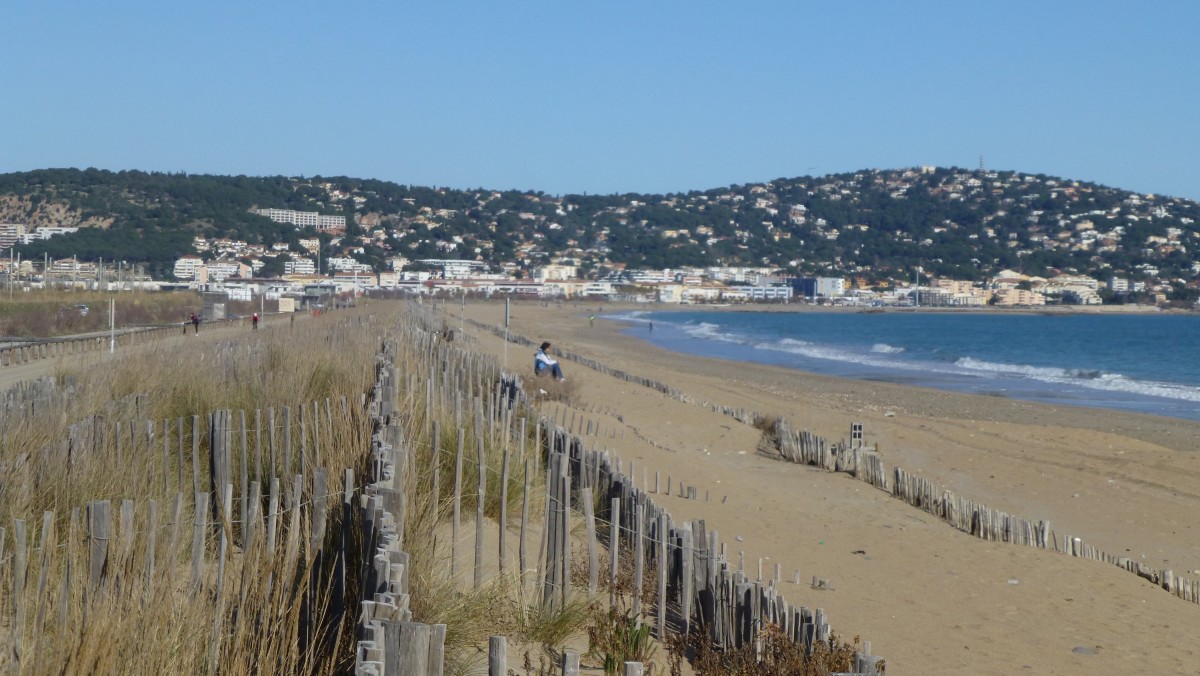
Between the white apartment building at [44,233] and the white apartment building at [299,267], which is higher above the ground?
the white apartment building at [44,233]

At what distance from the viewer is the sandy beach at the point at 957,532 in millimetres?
6301

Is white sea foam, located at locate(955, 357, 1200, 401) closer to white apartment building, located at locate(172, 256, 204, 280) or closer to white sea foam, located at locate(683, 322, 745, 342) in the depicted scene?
white sea foam, located at locate(683, 322, 745, 342)

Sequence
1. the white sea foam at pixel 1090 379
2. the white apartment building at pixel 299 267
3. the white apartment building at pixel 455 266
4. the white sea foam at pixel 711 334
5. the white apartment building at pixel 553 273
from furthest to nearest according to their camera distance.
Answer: the white apartment building at pixel 553 273
the white apartment building at pixel 455 266
the white apartment building at pixel 299 267
the white sea foam at pixel 711 334
the white sea foam at pixel 1090 379

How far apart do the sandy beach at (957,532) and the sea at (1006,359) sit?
223 inches

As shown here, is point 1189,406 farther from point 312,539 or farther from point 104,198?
point 104,198

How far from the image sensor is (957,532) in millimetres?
9359

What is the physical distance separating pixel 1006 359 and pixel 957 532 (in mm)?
36615

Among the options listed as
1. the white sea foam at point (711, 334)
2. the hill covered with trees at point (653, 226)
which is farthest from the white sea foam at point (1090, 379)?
the hill covered with trees at point (653, 226)

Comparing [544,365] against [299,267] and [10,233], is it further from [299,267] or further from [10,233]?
[10,233]

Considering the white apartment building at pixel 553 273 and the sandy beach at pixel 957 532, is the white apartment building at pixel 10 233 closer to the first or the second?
the white apartment building at pixel 553 273

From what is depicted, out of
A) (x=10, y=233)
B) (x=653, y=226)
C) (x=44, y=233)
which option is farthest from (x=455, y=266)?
(x=653, y=226)

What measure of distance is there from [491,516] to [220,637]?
3.47 meters

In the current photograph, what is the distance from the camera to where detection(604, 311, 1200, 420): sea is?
28.2 metres

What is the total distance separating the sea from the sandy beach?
5.66m
